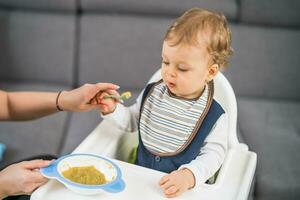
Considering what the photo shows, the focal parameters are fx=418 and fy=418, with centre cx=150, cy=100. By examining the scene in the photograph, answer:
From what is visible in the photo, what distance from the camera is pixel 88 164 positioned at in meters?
0.94

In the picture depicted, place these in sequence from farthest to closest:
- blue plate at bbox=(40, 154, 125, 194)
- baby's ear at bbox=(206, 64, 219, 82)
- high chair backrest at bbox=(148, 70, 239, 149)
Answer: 1. high chair backrest at bbox=(148, 70, 239, 149)
2. baby's ear at bbox=(206, 64, 219, 82)
3. blue plate at bbox=(40, 154, 125, 194)

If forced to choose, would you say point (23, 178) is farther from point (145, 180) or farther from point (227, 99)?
point (227, 99)

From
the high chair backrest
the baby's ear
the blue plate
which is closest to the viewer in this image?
the blue plate

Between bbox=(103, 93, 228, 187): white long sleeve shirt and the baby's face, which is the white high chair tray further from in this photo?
the baby's face

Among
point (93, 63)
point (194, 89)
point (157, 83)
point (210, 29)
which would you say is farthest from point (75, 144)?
point (210, 29)

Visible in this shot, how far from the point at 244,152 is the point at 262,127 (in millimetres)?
600

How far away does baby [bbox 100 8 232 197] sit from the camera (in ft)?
3.02

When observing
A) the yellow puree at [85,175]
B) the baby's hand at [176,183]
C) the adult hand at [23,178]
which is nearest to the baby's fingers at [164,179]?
the baby's hand at [176,183]

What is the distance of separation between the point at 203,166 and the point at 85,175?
10.6 inches

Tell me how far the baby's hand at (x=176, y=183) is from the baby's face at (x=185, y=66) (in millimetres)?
201

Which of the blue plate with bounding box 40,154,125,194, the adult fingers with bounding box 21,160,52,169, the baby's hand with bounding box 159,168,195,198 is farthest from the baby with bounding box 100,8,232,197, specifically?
the adult fingers with bounding box 21,160,52,169

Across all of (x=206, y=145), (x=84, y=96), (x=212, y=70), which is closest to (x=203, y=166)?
(x=206, y=145)

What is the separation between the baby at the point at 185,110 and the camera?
3.02ft

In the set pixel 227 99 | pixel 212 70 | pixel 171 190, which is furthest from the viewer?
pixel 227 99
